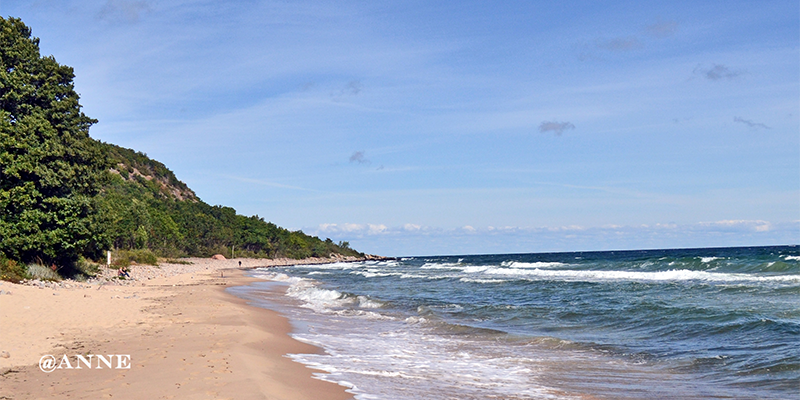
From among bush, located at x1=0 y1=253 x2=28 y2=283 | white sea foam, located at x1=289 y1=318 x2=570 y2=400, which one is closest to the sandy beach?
white sea foam, located at x1=289 y1=318 x2=570 y2=400

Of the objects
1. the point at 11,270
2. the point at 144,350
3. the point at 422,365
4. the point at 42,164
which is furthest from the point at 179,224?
the point at 422,365

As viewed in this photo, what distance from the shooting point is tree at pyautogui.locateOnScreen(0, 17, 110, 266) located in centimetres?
2258

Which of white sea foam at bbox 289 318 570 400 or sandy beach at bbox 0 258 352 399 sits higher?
sandy beach at bbox 0 258 352 399

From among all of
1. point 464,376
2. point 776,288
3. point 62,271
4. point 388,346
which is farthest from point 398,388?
point 776,288

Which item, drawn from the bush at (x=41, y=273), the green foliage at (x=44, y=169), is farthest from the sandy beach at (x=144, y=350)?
the green foliage at (x=44, y=169)

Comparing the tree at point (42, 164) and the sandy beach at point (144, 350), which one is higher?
the tree at point (42, 164)

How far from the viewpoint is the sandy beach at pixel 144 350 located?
7914 millimetres

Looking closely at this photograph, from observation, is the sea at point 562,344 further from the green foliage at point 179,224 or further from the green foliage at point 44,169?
the green foliage at point 179,224

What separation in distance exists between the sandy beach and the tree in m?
5.52

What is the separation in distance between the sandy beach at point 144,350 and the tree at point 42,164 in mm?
5516

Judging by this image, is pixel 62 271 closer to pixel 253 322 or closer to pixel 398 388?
pixel 253 322

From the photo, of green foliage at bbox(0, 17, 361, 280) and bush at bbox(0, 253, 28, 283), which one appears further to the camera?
green foliage at bbox(0, 17, 361, 280)

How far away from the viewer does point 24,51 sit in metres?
25.5

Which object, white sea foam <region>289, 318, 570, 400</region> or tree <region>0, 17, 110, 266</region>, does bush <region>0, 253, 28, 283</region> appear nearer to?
tree <region>0, 17, 110, 266</region>
